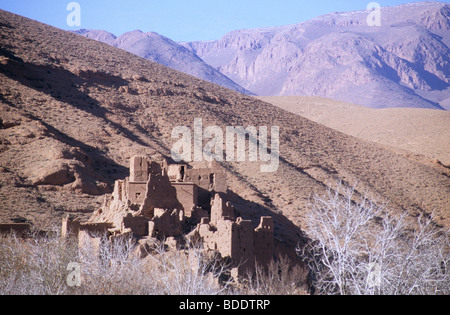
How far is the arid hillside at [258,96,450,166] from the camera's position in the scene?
238 feet

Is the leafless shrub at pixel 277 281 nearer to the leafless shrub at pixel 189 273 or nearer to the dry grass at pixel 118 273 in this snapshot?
the dry grass at pixel 118 273

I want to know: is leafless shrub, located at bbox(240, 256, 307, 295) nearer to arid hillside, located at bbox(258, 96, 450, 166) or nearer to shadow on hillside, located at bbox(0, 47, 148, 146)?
shadow on hillside, located at bbox(0, 47, 148, 146)

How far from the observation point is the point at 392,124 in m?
87.8

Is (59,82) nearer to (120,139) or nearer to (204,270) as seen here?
Answer: (120,139)

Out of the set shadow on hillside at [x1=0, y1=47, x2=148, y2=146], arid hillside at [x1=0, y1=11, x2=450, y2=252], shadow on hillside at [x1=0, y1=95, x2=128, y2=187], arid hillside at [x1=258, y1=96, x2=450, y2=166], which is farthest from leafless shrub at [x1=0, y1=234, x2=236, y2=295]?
arid hillside at [x1=258, y1=96, x2=450, y2=166]

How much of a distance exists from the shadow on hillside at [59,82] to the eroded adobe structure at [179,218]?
16.9m

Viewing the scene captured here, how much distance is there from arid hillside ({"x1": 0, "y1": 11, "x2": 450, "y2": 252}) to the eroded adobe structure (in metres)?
3.32

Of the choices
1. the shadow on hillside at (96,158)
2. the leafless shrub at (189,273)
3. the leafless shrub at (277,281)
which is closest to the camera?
the leafless shrub at (189,273)

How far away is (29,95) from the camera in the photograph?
4847cm

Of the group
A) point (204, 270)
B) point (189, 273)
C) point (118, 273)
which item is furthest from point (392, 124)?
point (189, 273)

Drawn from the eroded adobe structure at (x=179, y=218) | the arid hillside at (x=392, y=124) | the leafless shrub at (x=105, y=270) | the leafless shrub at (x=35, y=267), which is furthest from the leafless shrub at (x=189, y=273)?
the arid hillside at (x=392, y=124)

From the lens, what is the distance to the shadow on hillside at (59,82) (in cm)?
5059

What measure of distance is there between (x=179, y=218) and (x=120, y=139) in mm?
21314
